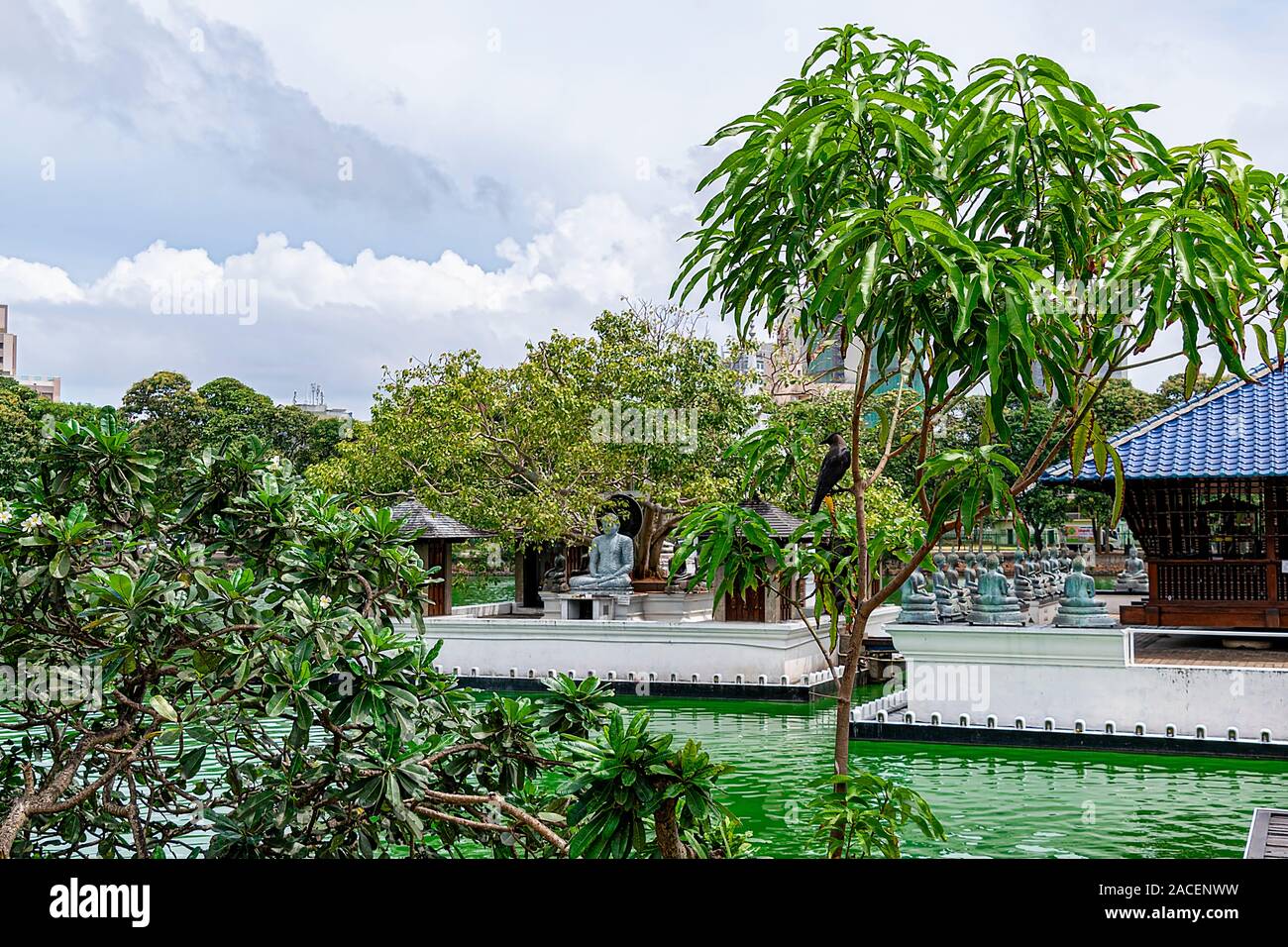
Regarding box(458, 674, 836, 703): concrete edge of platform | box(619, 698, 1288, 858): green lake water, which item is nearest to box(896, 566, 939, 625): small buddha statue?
box(619, 698, 1288, 858): green lake water

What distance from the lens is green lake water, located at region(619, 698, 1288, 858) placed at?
7.38 meters

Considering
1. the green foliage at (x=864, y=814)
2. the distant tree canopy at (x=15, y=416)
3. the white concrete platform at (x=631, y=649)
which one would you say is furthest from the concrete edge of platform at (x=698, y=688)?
the green foliage at (x=864, y=814)

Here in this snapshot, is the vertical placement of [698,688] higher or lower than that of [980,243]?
lower

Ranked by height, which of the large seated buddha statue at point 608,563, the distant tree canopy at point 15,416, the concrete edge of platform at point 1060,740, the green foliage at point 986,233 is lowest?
the concrete edge of platform at point 1060,740

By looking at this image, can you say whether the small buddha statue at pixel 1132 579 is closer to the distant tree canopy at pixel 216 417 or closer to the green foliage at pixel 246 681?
the green foliage at pixel 246 681

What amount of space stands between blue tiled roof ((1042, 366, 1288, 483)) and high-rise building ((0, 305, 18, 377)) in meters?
50.1

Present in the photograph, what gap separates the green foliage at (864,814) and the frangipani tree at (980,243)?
221 mm

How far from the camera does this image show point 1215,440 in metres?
10.8

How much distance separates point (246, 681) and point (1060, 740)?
889cm

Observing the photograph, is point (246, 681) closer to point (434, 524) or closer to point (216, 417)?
point (434, 524)

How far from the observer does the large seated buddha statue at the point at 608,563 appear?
1560 centimetres

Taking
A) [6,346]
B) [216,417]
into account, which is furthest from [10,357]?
[216,417]

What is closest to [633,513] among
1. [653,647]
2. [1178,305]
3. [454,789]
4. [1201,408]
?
[653,647]
